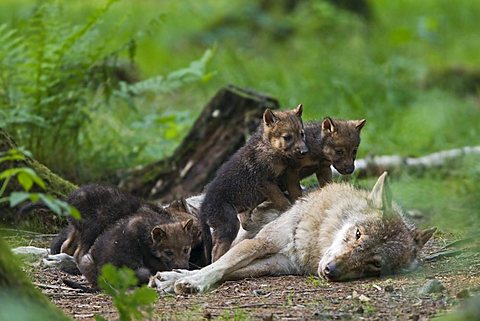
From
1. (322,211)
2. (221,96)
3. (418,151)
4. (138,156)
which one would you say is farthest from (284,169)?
(418,151)

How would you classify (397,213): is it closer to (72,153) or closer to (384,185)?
(384,185)

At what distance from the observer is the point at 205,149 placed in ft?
36.9

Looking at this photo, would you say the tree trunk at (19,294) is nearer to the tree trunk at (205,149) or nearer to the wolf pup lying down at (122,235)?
the wolf pup lying down at (122,235)

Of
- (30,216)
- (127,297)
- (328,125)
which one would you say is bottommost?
(30,216)

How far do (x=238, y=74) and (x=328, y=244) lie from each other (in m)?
9.10

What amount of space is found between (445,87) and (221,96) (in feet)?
23.8

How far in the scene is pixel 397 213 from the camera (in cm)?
754

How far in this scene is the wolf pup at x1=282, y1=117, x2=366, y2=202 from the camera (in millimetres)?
8109

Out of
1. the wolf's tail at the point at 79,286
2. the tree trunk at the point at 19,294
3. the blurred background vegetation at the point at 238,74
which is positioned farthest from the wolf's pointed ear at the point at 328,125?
the tree trunk at the point at 19,294

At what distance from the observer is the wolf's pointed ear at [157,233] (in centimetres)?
709

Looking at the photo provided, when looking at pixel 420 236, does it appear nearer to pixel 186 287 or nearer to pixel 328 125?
pixel 328 125

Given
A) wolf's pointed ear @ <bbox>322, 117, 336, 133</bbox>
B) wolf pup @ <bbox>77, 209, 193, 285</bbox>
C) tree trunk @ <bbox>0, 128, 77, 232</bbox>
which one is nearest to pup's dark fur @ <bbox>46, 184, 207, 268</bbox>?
wolf pup @ <bbox>77, 209, 193, 285</bbox>

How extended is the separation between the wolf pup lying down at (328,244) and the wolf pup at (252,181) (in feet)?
0.86

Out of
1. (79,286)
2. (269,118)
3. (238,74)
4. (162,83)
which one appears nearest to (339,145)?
(269,118)
